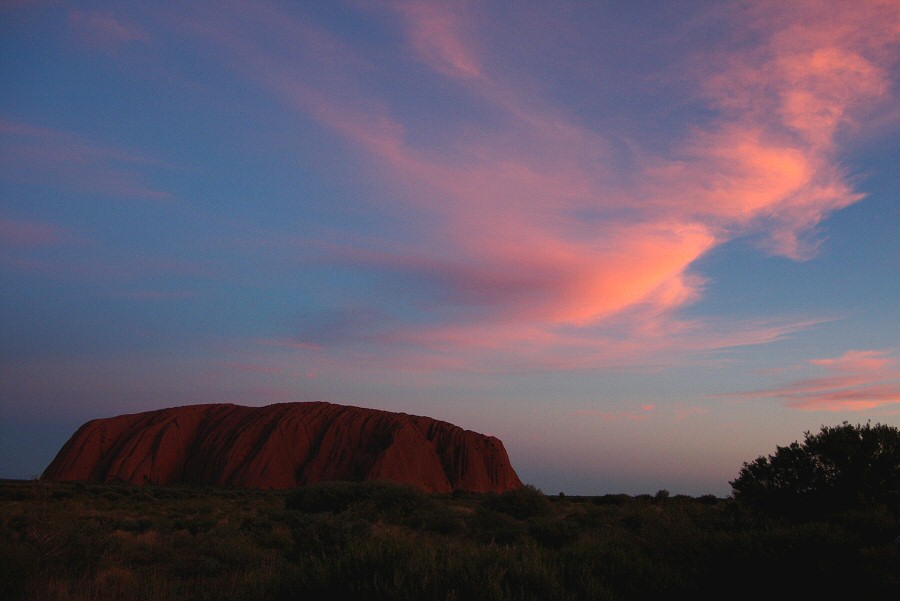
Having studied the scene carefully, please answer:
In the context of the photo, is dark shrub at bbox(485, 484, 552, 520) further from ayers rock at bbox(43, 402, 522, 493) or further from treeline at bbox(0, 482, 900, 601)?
ayers rock at bbox(43, 402, 522, 493)

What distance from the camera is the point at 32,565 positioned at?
856cm

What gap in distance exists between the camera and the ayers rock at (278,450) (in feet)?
211

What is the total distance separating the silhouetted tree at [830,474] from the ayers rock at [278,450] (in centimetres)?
4894

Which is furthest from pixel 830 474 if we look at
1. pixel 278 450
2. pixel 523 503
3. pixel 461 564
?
pixel 278 450

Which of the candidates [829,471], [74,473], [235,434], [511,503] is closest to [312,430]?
[235,434]

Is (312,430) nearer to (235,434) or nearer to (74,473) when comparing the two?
(235,434)

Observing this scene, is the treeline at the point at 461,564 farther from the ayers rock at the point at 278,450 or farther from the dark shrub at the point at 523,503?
the ayers rock at the point at 278,450

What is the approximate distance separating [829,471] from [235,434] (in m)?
66.4

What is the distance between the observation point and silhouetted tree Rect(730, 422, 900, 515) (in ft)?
49.2

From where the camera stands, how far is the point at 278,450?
6669cm

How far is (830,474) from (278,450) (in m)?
61.3

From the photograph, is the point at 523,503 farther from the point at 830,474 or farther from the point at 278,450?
the point at 278,450


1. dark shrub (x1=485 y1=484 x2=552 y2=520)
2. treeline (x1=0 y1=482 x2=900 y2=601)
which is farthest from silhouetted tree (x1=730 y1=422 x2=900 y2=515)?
dark shrub (x1=485 y1=484 x2=552 y2=520)

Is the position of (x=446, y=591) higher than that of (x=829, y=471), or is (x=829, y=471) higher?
(x=829, y=471)
